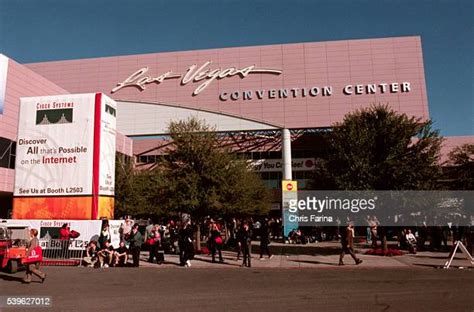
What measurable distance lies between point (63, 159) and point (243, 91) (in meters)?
31.1

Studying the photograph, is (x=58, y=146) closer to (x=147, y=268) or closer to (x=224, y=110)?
(x=147, y=268)

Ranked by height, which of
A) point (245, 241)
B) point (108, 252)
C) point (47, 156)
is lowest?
point (108, 252)

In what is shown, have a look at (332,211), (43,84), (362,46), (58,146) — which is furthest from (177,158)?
(362,46)

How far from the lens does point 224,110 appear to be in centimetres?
4716

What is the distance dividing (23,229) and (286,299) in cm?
1032

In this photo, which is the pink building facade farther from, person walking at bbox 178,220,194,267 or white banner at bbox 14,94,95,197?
person walking at bbox 178,220,194,267

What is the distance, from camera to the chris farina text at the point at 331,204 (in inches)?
773

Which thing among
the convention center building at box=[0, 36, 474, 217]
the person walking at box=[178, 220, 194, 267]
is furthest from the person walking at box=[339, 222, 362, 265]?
the convention center building at box=[0, 36, 474, 217]

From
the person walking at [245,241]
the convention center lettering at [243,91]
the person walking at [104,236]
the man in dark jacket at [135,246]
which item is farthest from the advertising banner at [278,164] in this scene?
the man in dark jacket at [135,246]

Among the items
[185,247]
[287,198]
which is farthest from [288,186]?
[185,247]

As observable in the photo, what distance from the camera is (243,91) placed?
155 ft

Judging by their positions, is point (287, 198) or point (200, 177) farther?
point (287, 198)

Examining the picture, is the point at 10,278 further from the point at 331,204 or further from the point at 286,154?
the point at 286,154

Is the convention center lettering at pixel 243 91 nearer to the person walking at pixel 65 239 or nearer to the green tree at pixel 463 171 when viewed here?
the green tree at pixel 463 171
